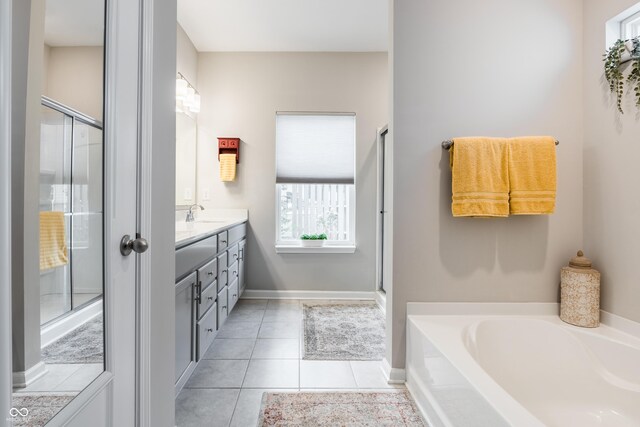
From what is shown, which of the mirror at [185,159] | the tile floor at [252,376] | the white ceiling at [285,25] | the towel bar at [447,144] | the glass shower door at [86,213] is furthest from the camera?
the mirror at [185,159]

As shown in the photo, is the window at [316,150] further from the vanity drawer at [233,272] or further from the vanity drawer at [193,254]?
the vanity drawer at [193,254]

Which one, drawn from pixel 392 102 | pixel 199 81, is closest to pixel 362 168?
pixel 392 102

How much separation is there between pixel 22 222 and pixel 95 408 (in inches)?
21.9

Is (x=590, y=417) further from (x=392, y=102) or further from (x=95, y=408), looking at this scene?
(x=95, y=408)

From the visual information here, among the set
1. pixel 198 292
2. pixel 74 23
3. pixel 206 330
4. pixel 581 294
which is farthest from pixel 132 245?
pixel 581 294

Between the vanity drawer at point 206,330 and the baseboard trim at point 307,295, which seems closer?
the vanity drawer at point 206,330

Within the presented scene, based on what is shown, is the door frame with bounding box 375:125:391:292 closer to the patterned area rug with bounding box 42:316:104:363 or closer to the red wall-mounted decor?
the red wall-mounted decor

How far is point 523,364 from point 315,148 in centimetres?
263

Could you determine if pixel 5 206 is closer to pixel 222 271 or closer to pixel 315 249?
pixel 222 271

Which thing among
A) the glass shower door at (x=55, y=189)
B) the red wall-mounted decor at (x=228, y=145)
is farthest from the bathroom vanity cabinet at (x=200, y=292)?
the red wall-mounted decor at (x=228, y=145)

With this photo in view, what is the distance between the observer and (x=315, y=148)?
3.51 m

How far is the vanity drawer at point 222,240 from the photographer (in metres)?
2.26

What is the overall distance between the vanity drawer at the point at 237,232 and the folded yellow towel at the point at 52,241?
1867 millimetres

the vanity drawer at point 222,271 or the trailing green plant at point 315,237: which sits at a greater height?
the trailing green plant at point 315,237
